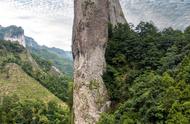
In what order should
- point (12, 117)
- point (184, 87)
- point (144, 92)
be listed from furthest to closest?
point (12, 117), point (144, 92), point (184, 87)

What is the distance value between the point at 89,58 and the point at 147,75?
557 cm

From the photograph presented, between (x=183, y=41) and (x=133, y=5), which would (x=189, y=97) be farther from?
(x=183, y=41)

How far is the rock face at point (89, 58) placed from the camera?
39.9m

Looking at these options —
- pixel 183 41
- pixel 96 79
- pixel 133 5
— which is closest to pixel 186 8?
pixel 133 5

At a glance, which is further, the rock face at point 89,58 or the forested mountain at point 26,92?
the forested mountain at point 26,92

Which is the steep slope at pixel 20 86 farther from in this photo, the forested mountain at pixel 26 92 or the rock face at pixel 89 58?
the rock face at pixel 89 58

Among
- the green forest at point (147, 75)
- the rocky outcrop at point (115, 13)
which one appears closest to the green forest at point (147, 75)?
the green forest at point (147, 75)

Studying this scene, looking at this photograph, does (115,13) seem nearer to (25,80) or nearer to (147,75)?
(147,75)

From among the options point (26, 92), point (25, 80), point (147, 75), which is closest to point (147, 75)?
point (147, 75)

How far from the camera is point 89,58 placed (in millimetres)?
41219

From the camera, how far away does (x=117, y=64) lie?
4325 centimetres

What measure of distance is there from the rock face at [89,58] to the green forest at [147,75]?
108 cm

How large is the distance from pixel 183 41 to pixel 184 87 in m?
9.27

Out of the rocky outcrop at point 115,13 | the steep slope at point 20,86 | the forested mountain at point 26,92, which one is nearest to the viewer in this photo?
the rocky outcrop at point 115,13
